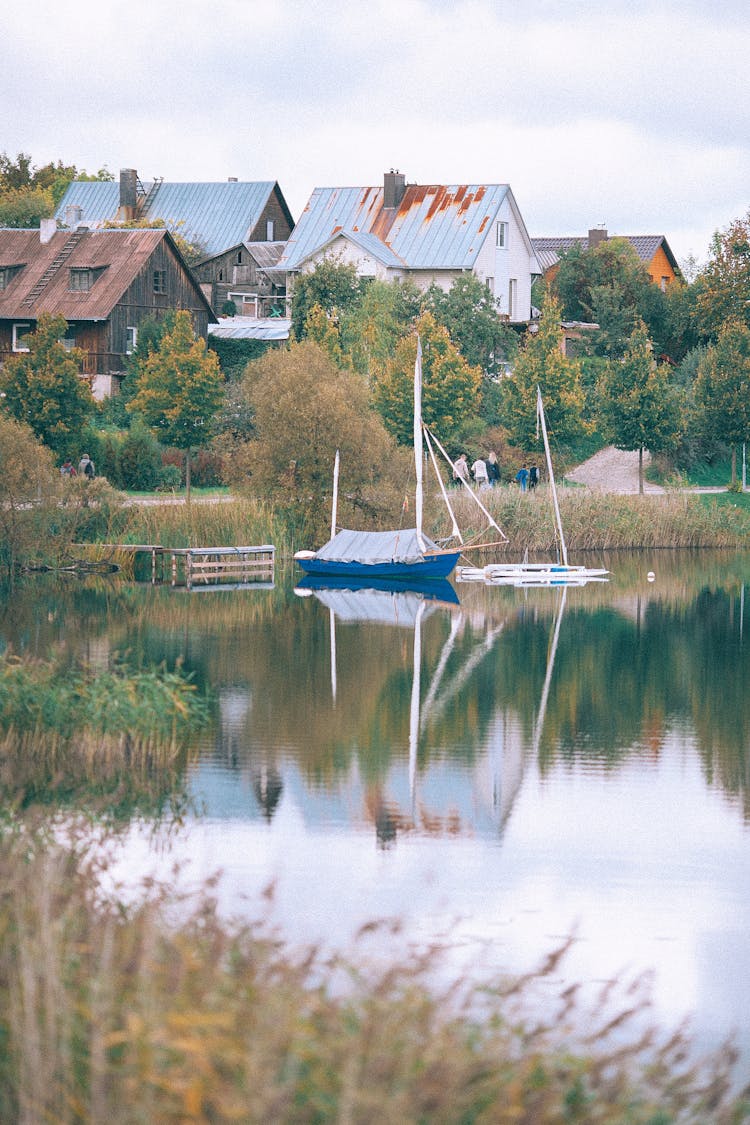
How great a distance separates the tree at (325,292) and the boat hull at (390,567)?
26571 millimetres

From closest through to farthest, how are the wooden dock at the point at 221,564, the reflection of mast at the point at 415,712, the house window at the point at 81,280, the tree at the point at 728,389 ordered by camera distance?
the reflection of mast at the point at 415,712
the wooden dock at the point at 221,564
the tree at the point at 728,389
the house window at the point at 81,280

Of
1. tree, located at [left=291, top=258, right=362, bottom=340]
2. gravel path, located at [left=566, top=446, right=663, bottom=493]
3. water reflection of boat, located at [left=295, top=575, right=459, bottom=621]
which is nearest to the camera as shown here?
water reflection of boat, located at [left=295, top=575, right=459, bottom=621]

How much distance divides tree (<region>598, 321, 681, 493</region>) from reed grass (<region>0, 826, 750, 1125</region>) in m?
49.5

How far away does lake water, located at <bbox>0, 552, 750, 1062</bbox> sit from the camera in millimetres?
11812

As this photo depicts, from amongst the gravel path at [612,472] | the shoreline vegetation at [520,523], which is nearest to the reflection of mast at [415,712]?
the shoreline vegetation at [520,523]

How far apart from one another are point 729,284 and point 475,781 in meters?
53.5

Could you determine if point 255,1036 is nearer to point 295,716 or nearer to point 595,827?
point 595,827

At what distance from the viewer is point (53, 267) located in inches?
2766

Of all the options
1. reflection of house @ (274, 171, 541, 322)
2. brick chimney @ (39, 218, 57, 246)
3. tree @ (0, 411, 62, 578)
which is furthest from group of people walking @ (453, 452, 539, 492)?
brick chimney @ (39, 218, 57, 246)

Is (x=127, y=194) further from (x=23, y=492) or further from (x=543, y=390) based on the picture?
(x=23, y=492)

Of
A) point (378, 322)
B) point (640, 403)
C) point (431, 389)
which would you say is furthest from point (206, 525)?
point (378, 322)

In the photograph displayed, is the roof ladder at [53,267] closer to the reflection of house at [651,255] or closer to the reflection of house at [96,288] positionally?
the reflection of house at [96,288]

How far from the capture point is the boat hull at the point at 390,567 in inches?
1646

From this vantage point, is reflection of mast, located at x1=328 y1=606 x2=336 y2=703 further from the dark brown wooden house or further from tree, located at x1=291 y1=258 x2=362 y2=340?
the dark brown wooden house
